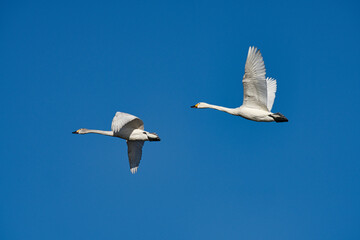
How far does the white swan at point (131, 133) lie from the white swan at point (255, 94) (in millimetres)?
4016

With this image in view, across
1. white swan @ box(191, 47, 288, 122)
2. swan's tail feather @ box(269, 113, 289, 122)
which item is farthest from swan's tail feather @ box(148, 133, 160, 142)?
swan's tail feather @ box(269, 113, 289, 122)

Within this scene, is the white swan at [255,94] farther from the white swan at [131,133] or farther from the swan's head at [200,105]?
the white swan at [131,133]

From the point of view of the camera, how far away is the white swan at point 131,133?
23.9m

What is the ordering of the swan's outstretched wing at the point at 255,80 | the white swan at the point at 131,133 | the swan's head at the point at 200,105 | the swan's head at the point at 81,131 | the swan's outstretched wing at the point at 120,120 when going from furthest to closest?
1. the swan's head at the point at 81,131
2. the swan's head at the point at 200,105
3. the swan's outstretched wing at the point at 255,80
4. the white swan at the point at 131,133
5. the swan's outstretched wing at the point at 120,120

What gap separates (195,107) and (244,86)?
373 cm

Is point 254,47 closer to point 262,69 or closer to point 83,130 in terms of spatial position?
point 262,69

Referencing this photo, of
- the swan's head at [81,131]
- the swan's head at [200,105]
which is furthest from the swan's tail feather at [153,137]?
the swan's head at [81,131]

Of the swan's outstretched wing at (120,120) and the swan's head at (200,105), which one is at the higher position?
the swan's head at (200,105)

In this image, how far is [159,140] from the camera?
26.7 meters


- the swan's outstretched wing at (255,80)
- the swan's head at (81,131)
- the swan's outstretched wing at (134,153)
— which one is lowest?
the swan's outstretched wing at (134,153)

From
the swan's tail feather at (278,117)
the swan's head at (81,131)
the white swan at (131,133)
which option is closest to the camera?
the white swan at (131,133)

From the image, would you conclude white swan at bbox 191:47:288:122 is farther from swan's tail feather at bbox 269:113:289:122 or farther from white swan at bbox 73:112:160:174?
white swan at bbox 73:112:160:174

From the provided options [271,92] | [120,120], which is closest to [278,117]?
[271,92]

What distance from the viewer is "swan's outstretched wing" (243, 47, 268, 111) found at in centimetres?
2499
